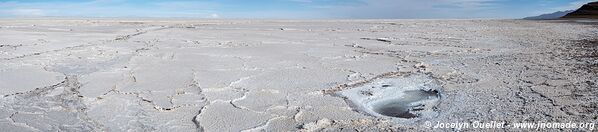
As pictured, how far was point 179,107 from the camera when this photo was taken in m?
3.31

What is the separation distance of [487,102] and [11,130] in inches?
118

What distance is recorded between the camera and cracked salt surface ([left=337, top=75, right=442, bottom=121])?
3.20 metres

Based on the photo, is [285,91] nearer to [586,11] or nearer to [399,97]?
[399,97]

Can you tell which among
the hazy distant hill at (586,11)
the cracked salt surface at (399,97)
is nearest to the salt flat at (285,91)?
the cracked salt surface at (399,97)

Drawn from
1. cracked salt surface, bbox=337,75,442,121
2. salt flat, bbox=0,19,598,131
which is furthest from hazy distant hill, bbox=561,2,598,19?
cracked salt surface, bbox=337,75,442,121

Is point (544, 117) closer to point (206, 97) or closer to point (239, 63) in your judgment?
point (206, 97)

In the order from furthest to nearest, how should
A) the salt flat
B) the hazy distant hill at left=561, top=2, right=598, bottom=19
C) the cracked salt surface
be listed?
the hazy distant hill at left=561, top=2, right=598, bottom=19, the cracked salt surface, the salt flat

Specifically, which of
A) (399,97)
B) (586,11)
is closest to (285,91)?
(399,97)

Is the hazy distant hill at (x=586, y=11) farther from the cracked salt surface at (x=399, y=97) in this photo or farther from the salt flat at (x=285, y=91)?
the cracked salt surface at (x=399, y=97)

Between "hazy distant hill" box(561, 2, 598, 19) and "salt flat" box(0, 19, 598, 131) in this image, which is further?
"hazy distant hill" box(561, 2, 598, 19)

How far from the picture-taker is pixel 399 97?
372cm

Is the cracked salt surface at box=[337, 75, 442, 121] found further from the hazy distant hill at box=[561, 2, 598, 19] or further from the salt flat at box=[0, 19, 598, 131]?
the hazy distant hill at box=[561, 2, 598, 19]

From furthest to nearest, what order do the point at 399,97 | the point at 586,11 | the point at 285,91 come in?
the point at 586,11 < the point at 285,91 < the point at 399,97

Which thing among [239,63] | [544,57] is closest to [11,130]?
[239,63]
